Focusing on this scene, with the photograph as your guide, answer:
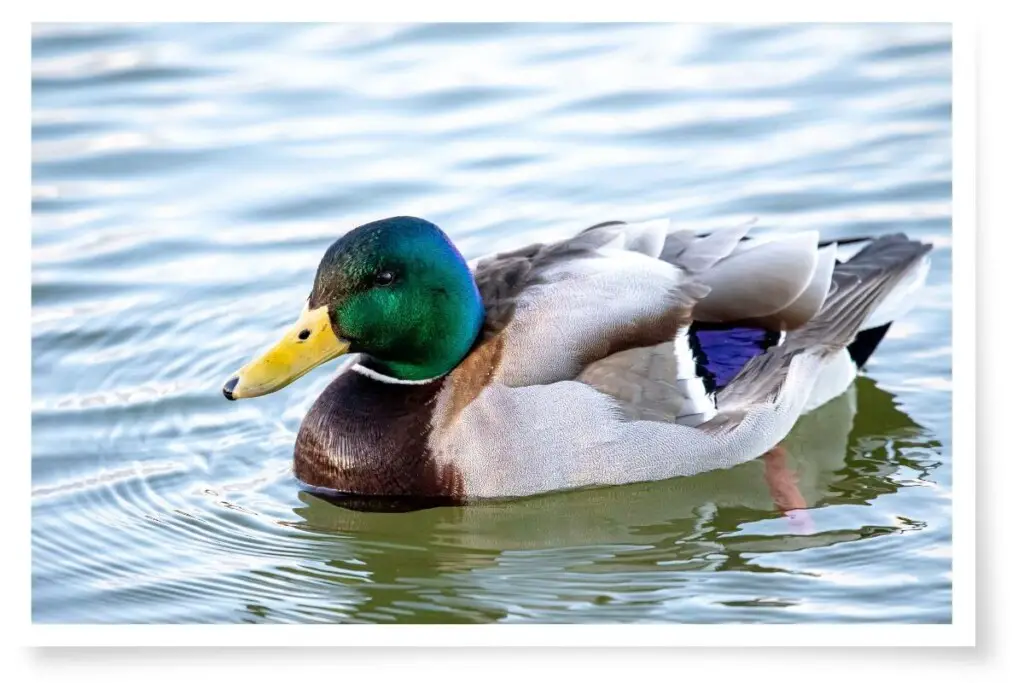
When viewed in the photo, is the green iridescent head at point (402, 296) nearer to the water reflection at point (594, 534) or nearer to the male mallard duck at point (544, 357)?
the male mallard duck at point (544, 357)

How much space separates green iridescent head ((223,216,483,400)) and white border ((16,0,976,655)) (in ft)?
2.84

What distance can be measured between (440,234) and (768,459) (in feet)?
5.48

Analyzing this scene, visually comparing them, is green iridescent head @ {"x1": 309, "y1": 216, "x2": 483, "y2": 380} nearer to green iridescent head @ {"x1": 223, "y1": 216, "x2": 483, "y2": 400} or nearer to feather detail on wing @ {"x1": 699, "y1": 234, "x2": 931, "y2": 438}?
green iridescent head @ {"x1": 223, "y1": 216, "x2": 483, "y2": 400}

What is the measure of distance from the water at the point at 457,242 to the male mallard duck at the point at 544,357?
19 centimetres

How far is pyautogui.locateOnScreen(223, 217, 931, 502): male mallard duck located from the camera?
7328 millimetres

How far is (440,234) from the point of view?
7406 mm

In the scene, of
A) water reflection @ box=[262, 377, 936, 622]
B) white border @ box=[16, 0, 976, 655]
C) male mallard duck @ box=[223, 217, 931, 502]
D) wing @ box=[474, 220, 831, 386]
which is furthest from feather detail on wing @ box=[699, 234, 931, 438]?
white border @ box=[16, 0, 976, 655]
